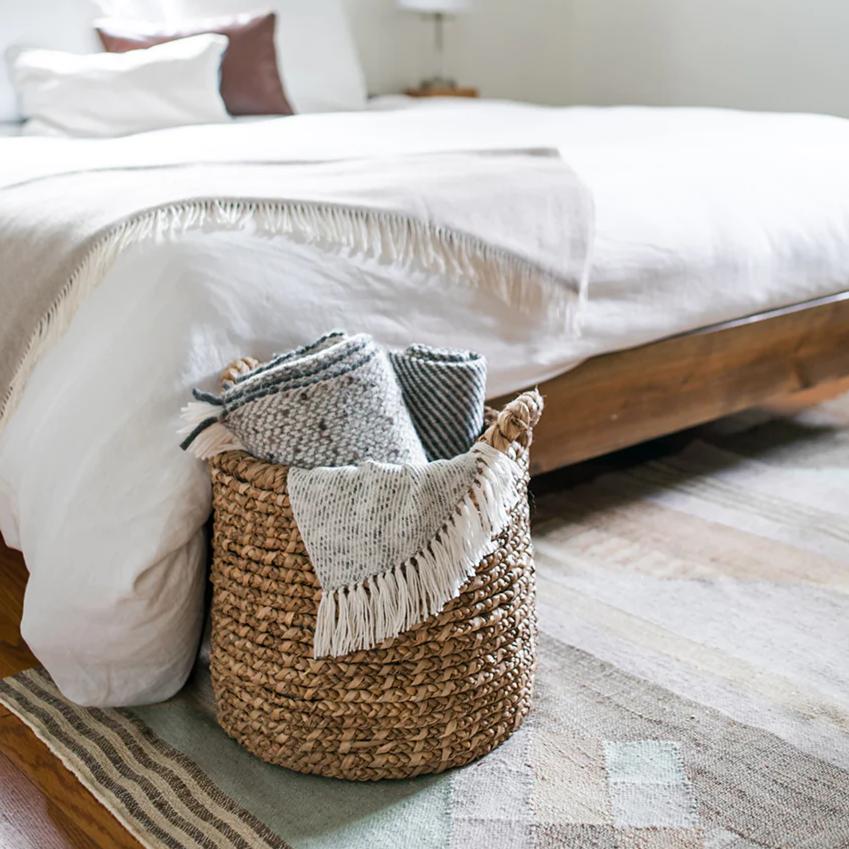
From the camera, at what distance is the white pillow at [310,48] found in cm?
304

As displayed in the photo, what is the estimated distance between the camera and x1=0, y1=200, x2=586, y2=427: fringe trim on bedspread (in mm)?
1402

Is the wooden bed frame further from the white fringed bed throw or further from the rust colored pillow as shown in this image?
the rust colored pillow

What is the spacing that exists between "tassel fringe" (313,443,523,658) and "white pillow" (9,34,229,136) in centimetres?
174

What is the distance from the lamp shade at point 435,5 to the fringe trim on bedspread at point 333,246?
93.8 inches

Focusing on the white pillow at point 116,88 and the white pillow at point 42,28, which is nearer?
the white pillow at point 116,88

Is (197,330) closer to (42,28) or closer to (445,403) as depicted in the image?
(445,403)

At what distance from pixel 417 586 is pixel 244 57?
6.81ft

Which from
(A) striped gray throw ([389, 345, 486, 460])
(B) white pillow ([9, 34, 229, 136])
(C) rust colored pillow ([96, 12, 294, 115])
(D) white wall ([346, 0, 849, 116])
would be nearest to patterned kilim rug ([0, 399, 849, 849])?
(A) striped gray throw ([389, 345, 486, 460])

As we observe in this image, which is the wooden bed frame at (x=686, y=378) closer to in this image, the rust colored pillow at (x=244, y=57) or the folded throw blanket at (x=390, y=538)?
→ the folded throw blanket at (x=390, y=538)

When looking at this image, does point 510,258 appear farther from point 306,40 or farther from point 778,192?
point 306,40

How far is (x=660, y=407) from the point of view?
6.28 ft

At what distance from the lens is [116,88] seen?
8.34 ft

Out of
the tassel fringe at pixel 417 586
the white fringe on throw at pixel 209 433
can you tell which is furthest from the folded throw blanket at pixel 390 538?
the white fringe on throw at pixel 209 433

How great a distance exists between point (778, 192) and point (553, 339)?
2.03ft
